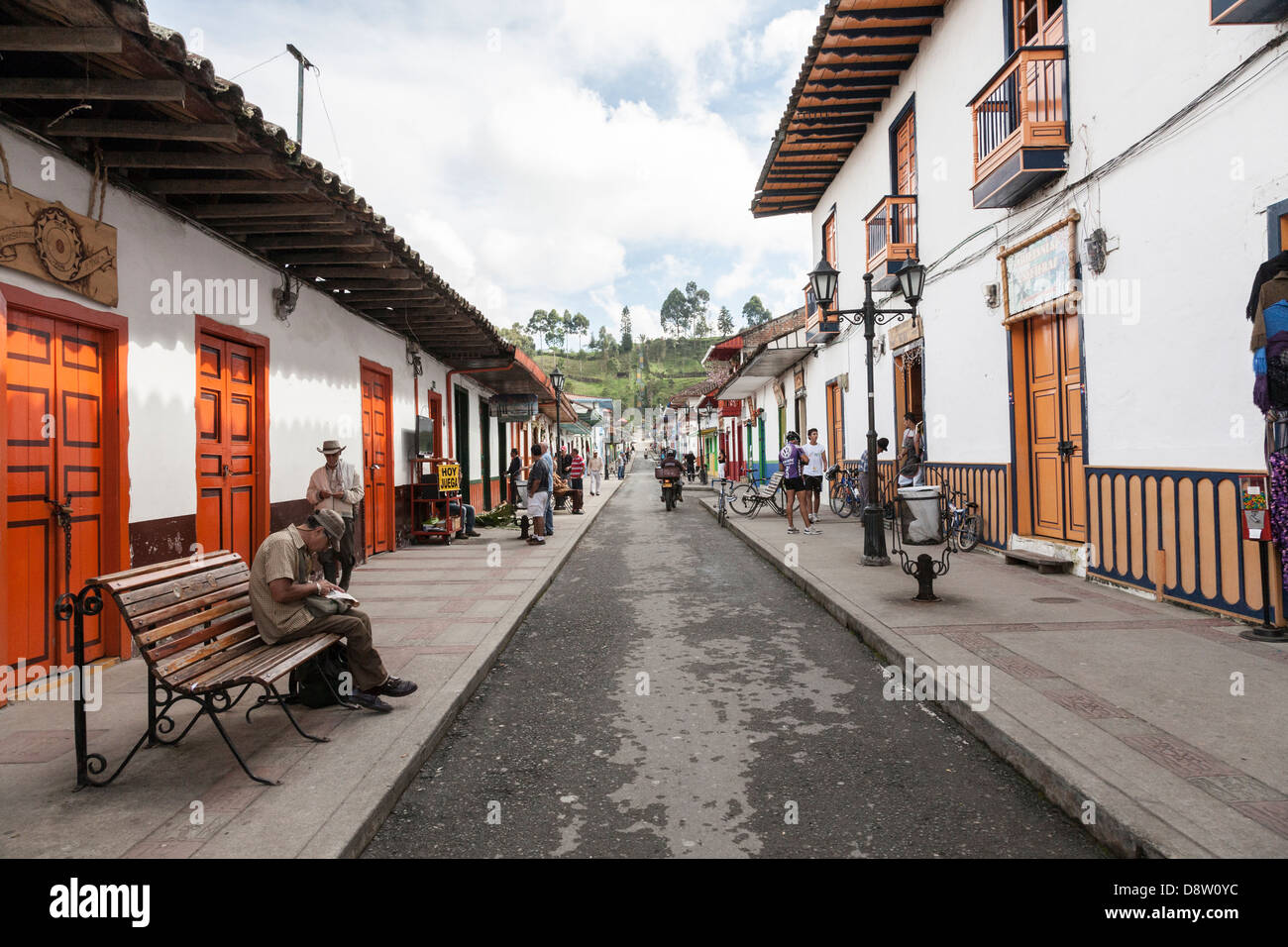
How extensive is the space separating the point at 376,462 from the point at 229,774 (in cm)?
792

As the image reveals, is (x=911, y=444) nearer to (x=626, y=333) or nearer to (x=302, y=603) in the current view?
(x=302, y=603)

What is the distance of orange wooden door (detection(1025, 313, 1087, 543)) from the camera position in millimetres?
7973

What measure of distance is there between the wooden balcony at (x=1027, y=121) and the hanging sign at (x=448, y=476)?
860 cm

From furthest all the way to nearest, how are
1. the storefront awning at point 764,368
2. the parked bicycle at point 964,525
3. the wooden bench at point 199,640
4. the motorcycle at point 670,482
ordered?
the motorcycle at point 670,482 < the storefront awning at point 764,368 < the parked bicycle at point 964,525 < the wooden bench at point 199,640

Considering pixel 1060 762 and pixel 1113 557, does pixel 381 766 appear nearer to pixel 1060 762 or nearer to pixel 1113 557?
pixel 1060 762

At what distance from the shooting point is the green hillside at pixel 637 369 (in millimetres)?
120438

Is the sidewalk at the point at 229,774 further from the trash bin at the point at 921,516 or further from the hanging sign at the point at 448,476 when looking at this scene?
the hanging sign at the point at 448,476

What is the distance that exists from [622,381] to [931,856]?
129 meters

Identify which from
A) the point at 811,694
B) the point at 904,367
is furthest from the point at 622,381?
the point at 811,694

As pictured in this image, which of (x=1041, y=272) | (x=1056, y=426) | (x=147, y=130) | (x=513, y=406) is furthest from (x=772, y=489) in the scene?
(x=147, y=130)

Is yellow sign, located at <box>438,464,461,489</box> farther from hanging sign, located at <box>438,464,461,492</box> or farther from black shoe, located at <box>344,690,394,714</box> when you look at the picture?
black shoe, located at <box>344,690,394,714</box>

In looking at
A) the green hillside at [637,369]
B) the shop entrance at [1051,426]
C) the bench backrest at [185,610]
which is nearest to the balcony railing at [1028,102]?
the shop entrance at [1051,426]

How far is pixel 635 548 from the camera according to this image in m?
12.5

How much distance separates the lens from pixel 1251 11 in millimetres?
4961
